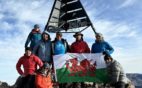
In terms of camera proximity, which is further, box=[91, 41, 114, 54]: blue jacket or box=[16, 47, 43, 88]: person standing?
box=[91, 41, 114, 54]: blue jacket

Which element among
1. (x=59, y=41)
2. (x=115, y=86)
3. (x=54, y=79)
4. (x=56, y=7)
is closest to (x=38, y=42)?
(x=59, y=41)

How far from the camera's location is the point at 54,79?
15.0 meters

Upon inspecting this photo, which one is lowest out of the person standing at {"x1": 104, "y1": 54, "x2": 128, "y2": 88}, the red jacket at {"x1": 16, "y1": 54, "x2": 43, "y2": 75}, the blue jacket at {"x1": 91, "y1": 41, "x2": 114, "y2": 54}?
the person standing at {"x1": 104, "y1": 54, "x2": 128, "y2": 88}

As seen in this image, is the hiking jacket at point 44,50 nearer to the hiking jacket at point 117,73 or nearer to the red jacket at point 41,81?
the hiking jacket at point 117,73

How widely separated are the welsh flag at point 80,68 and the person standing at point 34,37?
1646mm

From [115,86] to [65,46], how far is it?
3.22 meters

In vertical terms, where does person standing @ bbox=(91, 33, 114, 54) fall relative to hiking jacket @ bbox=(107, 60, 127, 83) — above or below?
above

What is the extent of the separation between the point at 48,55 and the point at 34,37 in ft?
4.95

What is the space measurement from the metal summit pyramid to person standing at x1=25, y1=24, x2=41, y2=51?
5469 millimetres

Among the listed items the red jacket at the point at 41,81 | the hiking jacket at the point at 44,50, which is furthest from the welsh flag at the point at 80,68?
the red jacket at the point at 41,81

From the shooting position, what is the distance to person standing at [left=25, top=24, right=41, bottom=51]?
54.9 feet

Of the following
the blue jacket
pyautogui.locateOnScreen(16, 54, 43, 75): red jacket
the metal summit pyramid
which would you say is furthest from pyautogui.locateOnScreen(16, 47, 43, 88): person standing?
the metal summit pyramid

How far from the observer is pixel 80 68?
1552 cm

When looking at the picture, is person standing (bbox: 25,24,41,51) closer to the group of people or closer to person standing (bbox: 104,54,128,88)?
the group of people
